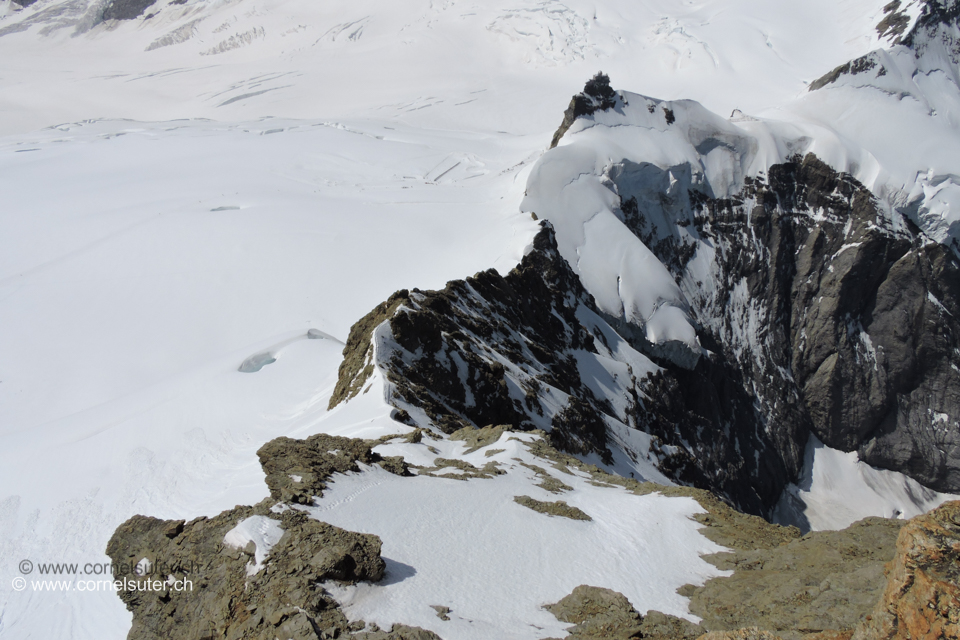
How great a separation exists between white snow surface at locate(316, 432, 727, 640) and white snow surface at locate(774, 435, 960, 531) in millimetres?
44857

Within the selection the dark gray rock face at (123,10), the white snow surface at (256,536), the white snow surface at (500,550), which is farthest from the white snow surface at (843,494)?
the dark gray rock face at (123,10)

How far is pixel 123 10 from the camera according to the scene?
12812cm

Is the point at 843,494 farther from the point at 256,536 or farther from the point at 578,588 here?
the point at 256,536

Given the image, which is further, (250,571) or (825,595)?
Answer: (250,571)

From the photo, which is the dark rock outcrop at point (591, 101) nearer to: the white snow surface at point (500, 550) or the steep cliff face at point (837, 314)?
the steep cliff face at point (837, 314)

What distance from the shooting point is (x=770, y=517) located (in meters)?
48.4

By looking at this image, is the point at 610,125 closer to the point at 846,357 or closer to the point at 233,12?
the point at 846,357

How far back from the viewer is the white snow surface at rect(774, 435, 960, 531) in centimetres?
5106

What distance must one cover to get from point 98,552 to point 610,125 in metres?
50.1

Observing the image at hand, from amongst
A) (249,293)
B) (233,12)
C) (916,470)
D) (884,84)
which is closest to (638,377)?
(249,293)

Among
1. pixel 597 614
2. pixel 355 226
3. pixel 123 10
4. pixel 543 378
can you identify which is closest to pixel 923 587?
pixel 597 614

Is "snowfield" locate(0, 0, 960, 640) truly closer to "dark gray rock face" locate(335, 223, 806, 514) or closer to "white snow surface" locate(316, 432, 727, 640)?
"white snow surface" locate(316, 432, 727, 640)

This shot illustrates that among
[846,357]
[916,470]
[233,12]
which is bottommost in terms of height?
[916,470]

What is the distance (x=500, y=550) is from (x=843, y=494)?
5477cm
